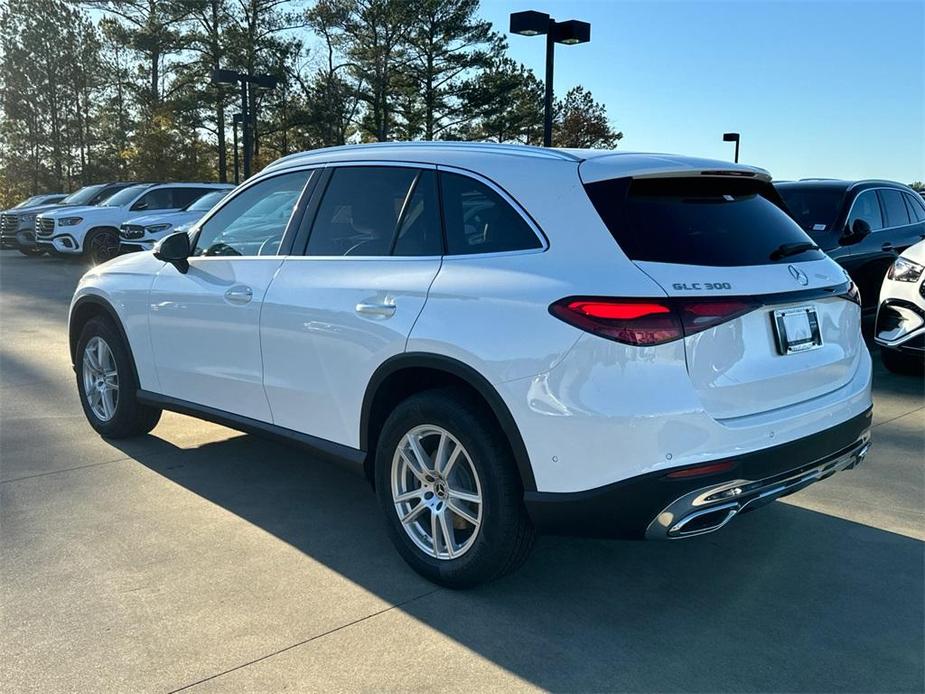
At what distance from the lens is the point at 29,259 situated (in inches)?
806

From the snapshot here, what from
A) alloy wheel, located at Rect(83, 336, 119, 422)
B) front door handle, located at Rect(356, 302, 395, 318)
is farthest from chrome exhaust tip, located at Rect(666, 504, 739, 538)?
alloy wheel, located at Rect(83, 336, 119, 422)

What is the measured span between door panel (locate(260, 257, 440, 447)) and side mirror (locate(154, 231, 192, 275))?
83cm

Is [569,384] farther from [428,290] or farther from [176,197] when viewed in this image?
[176,197]

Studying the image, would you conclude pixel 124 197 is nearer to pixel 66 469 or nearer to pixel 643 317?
pixel 66 469

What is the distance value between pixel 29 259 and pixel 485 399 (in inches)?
822

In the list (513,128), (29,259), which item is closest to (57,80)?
(513,128)

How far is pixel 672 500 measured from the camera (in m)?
2.64

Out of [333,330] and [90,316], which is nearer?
[333,330]

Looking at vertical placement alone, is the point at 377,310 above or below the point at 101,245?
below

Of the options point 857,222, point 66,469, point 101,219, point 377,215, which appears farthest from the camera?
point 101,219

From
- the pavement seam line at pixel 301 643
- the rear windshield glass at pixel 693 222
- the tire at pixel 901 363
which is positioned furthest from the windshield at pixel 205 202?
the rear windshield glass at pixel 693 222

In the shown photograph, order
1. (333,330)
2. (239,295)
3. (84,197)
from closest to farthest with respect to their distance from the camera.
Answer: (333,330), (239,295), (84,197)

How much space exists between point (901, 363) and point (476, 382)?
5.71 metres

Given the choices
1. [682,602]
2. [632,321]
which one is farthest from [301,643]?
[632,321]
